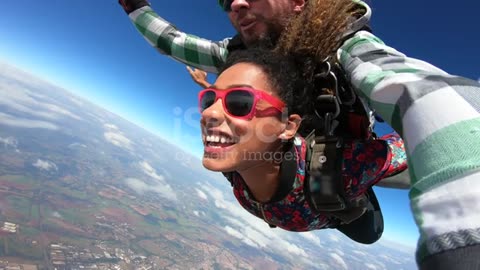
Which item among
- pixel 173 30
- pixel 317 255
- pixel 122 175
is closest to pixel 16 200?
pixel 122 175

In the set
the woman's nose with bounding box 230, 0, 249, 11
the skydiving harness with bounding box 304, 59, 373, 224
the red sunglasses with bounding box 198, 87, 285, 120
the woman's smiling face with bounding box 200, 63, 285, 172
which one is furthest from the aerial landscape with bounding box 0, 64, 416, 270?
the woman's nose with bounding box 230, 0, 249, 11

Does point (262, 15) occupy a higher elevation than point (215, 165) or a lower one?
higher

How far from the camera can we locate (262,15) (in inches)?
59.6

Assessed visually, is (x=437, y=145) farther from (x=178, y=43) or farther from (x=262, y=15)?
(x=178, y=43)

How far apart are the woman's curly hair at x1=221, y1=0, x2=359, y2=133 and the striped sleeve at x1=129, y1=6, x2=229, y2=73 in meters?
0.80

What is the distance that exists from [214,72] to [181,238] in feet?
295

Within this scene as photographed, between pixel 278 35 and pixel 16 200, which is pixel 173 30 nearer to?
pixel 278 35

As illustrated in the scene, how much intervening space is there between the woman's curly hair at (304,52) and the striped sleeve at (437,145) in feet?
1.98

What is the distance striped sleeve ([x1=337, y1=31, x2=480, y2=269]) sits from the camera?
0.39 m

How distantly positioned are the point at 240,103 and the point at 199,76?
1.04 meters

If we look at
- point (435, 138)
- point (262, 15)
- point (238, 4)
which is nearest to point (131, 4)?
point (238, 4)

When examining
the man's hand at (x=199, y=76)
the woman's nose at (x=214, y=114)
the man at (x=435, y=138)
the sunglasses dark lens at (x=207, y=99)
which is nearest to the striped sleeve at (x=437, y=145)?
the man at (x=435, y=138)

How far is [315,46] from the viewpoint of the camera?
138 centimetres

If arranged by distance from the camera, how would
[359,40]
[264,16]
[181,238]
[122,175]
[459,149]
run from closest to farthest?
[459,149] < [359,40] < [264,16] < [181,238] < [122,175]
